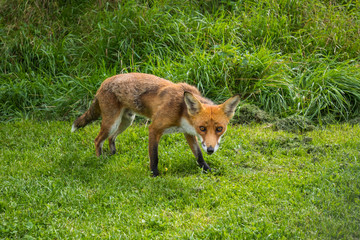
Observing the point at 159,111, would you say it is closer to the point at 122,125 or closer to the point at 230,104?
the point at 230,104

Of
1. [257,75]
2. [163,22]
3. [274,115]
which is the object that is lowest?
[274,115]

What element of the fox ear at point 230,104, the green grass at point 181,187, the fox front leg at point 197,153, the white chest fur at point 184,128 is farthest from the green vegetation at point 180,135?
the fox ear at point 230,104

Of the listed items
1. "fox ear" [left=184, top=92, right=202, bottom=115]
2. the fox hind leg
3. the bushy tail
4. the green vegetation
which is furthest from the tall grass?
"fox ear" [left=184, top=92, right=202, bottom=115]

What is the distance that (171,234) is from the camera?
4473mm

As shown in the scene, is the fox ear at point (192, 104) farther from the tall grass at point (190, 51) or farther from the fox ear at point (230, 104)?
the tall grass at point (190, 51)

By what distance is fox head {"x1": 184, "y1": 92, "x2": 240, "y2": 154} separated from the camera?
5418 millimetres

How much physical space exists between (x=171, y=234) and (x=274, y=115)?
4.42 meters

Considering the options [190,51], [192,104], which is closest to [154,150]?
[192,104]

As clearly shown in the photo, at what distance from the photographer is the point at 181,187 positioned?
18.5 feet

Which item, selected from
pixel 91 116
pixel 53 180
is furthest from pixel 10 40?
pixel 53 180

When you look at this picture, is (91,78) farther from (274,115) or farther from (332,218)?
(332,218)

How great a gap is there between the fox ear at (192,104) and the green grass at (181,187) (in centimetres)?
96

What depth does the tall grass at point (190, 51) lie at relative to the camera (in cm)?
846

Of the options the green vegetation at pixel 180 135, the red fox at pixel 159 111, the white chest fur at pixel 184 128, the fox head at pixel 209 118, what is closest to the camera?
the green vegetation at pixel 180 135
